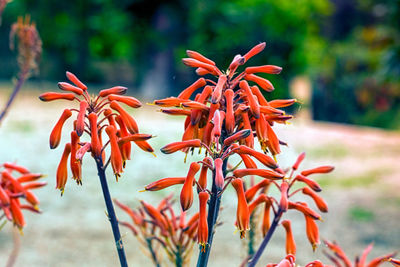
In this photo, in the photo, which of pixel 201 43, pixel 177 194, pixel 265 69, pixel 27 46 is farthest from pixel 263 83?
pixel 201 43

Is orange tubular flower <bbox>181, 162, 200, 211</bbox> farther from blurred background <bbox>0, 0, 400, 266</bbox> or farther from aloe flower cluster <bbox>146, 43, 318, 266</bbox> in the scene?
blurred background <bbox>0, 0, 400, 266</bbox>

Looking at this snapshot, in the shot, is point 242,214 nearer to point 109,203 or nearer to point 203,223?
point 203,223

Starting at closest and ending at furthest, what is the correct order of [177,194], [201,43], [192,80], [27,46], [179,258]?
[179,258], [27,46], [177,194], [201,43], [192,80]

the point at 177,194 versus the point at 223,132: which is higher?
the point at 223,132

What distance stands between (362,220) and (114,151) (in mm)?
4300

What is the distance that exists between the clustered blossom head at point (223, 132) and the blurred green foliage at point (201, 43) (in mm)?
6826

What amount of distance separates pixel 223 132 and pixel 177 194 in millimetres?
4070

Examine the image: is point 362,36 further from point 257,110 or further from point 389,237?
point 257,110

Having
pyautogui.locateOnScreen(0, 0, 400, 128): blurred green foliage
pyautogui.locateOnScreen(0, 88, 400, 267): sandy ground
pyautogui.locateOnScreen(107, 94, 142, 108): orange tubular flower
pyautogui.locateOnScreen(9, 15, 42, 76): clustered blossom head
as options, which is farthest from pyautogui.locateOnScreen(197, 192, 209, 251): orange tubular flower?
pyautogui.locateOnScreen(0, 0, 400, 128): blurred green foliage

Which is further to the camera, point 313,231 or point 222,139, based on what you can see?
point 313,231

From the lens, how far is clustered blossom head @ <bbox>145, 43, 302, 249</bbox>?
2.86ft

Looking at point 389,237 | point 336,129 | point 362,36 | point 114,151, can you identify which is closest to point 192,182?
point 114,151

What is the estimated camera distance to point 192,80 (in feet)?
33.1

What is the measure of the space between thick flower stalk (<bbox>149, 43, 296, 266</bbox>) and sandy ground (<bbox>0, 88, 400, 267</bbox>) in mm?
1458
